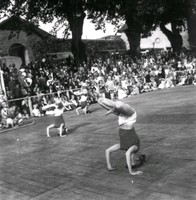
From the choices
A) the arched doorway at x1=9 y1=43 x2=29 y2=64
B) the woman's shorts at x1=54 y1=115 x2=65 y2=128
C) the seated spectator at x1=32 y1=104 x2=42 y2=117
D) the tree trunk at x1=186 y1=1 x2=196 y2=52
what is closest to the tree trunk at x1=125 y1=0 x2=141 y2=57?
the tree trunk at x1=186 y1=1 x2=196 y2=52

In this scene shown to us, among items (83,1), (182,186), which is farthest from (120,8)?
(182,186)

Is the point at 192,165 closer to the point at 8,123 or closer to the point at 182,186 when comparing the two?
the point at 182,186

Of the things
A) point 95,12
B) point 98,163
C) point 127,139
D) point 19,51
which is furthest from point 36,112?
point 19,51

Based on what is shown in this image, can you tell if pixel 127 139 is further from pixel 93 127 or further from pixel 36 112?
pixel 36 112

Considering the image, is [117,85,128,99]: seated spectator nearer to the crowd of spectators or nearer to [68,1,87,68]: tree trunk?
the crowd of spectators

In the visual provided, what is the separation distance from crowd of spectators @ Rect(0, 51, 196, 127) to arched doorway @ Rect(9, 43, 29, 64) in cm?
1460

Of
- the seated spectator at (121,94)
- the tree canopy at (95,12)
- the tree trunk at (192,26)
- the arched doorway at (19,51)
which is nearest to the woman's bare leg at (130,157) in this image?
the seated spectator at (121,94)

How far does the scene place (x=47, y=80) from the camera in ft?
66.2

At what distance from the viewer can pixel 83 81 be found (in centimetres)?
2139

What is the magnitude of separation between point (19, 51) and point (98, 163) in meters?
34.4

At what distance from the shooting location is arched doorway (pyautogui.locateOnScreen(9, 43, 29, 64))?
39.5 metres

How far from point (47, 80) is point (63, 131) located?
881 cm

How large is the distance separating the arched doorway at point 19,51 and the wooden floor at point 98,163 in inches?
1093

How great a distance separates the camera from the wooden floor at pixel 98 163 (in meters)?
6.04
